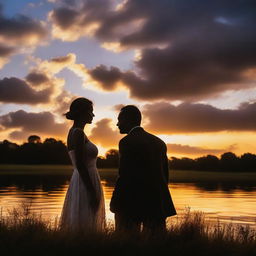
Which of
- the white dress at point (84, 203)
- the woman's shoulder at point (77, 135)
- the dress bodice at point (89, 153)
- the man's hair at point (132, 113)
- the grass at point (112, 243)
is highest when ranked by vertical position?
the man's hair at point (132, 113)

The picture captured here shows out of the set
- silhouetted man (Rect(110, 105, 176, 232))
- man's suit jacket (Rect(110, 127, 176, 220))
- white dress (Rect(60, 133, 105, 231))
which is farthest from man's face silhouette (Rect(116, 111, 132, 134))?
white dress (Rect(60, 133, 105, 231))

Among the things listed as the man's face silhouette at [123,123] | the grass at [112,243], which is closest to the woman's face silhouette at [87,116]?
the man's face silhouette at [123,123]

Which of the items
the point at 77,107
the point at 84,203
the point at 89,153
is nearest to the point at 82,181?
the point at 84,203

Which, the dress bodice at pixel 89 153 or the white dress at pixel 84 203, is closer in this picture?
the dress bodice at pixel 89 153

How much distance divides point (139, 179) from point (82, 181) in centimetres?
108

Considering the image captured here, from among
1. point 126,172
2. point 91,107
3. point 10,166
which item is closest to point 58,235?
point 126,172

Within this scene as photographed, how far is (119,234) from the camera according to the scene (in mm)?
7816

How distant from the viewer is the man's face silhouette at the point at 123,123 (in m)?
7.50

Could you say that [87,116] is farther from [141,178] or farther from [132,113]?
[141,178]

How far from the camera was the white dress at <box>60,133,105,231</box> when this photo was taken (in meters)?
8.13

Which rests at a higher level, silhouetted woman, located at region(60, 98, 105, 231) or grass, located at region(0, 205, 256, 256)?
silhouetted woman, located at region(60, 98, 105, 231)

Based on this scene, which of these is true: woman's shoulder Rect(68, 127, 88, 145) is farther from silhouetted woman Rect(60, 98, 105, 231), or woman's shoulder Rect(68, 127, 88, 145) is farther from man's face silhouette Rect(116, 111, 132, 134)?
man's face silhouette Rect(116, 111, 132, 134)

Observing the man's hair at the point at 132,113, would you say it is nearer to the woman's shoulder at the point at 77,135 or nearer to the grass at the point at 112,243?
the woman's shoulder at the point at 77,135

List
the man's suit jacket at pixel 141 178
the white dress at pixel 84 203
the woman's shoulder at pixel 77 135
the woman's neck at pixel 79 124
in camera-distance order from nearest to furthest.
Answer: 1. the man's suit jacket at pixel 141 178
2. the woman's shoulder at pixel 77 135
3. the woman's neck at pixel 79 124
4. the white dress at pixel 84 203
